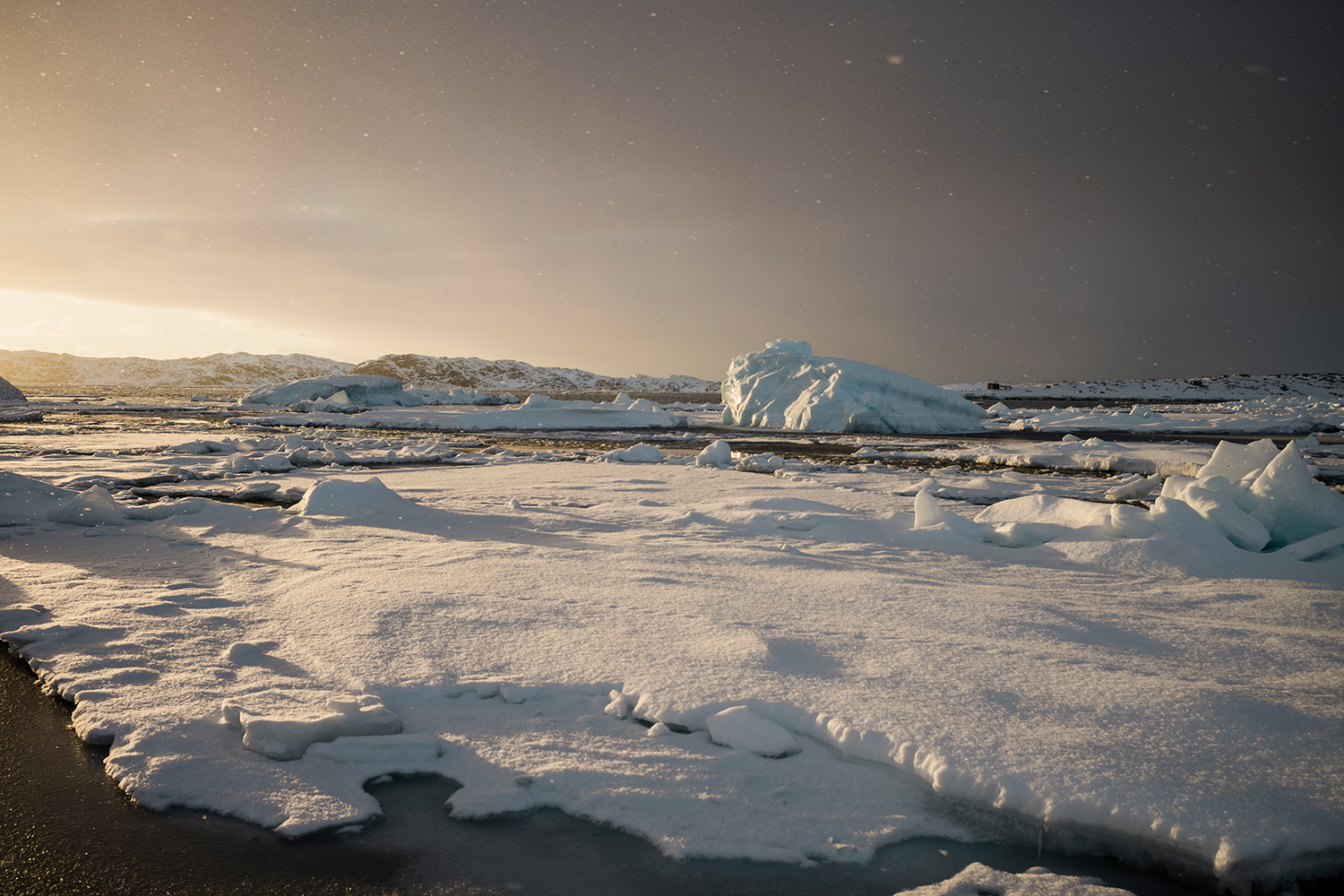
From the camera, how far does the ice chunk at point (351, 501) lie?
6.28 meters

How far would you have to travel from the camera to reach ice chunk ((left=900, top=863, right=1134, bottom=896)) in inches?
66.4

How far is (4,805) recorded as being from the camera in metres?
1.97

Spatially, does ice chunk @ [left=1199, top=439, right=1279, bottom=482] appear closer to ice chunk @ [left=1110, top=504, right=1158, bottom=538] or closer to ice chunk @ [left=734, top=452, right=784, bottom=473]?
ice chunk @ [left=1110, top=504, right=1158, bottom=538]

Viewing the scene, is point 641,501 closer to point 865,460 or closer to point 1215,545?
point 1215,545

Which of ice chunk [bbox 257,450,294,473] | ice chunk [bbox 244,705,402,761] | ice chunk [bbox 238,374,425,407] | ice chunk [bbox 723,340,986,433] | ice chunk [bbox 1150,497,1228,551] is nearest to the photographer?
ice chunk [bbox 244,705,402,761]

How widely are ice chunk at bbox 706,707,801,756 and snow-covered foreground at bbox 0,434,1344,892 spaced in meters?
0.01

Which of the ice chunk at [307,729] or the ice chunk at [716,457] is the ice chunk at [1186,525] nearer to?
the ice chunk at [307,729]

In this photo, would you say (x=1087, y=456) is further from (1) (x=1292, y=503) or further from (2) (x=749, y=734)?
(2) (x=749, y=734)

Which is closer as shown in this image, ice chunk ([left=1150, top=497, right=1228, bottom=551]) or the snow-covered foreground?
the snow-covered foreground

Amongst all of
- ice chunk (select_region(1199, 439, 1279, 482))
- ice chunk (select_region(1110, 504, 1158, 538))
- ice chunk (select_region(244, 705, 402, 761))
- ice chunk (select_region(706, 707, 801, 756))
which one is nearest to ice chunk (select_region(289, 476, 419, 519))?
ice chunk (select_region(244, 705, 402, 761))

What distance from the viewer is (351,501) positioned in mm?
6379

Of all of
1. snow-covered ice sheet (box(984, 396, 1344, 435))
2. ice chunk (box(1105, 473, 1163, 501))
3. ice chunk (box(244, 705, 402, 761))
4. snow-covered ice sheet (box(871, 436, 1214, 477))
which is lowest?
ice chunk (box(244, 705, 402, 761))

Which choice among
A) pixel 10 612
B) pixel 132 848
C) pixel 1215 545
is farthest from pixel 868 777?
pixel 10 612

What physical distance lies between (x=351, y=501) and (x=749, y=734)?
17.8ft
